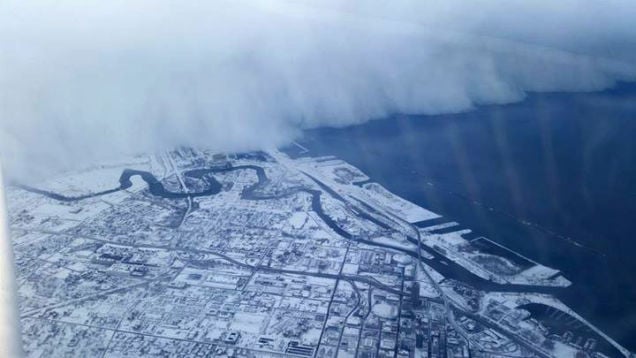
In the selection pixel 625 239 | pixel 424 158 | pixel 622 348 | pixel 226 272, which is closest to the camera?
pixel 622 348

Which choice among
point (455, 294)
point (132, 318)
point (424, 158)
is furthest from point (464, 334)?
point (424, 158)

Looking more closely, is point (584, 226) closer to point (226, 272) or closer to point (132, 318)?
point (226, 272)

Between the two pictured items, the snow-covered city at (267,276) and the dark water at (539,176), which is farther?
the dark water at (539,176)

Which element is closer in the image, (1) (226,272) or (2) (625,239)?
(1) (226,272)

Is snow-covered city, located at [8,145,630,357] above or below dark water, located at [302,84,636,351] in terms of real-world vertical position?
below

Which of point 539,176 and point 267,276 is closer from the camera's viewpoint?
point 267,276

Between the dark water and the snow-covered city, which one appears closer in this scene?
the snow-covered city

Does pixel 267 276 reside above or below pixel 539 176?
below

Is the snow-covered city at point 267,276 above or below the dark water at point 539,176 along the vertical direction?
below
